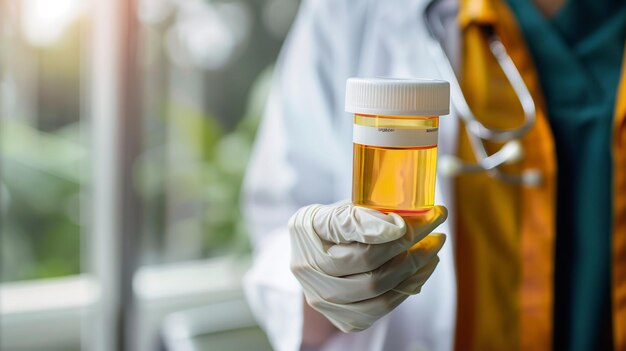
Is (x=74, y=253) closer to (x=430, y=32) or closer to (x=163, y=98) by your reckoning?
(x=163, y=98)

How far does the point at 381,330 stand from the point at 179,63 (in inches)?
44.5

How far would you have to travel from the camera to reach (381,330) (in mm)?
690

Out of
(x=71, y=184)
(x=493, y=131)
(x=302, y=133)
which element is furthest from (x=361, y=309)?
(x=71, y=184)

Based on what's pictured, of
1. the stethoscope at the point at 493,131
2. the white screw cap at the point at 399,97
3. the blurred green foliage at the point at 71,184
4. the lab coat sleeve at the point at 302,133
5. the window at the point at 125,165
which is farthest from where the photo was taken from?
the blurred green foliage at the point at 71,184

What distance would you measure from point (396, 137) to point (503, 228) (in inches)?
15.6

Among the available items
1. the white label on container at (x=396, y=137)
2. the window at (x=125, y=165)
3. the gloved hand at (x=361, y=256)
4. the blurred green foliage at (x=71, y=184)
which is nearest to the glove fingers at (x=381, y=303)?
the gloved hand at (x=361, y=256)

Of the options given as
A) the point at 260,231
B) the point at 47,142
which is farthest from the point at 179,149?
the point at 260,231

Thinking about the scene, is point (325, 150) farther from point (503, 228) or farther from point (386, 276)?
point (386, 276)

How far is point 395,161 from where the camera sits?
45 centimetres

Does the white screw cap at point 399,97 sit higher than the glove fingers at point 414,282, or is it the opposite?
the white screw cap at point 399,97

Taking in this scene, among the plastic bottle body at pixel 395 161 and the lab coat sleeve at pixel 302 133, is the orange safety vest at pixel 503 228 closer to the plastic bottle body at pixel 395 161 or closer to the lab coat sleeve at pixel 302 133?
the lab coat sleeve at pixel 302 133

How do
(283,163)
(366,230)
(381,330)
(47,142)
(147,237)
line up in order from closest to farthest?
(366,230) → (381,330) → (283,163) → (47,142) → (147,237)

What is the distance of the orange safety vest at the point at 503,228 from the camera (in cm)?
76

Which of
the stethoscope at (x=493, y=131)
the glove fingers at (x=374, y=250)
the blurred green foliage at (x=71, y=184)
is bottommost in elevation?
the blurred green foliage at (x=71, y=184)
